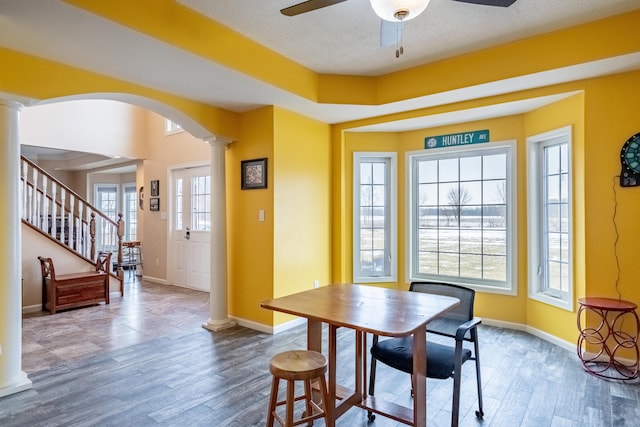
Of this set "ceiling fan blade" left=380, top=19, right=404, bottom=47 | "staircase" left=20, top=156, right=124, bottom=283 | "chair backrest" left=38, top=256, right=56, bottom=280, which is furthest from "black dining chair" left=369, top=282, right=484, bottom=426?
"staircase" left=20, top=156, right=124, bottom=283

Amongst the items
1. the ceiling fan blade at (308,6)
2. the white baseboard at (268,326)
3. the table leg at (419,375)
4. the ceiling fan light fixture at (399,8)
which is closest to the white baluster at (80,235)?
the white baseboard at (268,326)

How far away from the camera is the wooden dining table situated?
178 cm

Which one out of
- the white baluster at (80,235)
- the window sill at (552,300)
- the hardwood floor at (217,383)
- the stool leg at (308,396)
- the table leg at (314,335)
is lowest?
the hardwood floor at (217,383)

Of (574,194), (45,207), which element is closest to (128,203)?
(45,207)

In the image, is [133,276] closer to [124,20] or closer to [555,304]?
[124,20]

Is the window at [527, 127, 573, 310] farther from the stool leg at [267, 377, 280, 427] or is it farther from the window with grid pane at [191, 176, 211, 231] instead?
the window with grid pane at [191, 176, 211, 231]

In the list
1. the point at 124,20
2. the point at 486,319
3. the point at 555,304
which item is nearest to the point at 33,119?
the point at 124,20

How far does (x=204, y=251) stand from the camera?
6062mm

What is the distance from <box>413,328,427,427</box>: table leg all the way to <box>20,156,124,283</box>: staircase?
205 inches

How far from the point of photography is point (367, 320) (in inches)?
70.6

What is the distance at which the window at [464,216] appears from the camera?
13.6ft

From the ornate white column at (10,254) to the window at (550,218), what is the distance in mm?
4637

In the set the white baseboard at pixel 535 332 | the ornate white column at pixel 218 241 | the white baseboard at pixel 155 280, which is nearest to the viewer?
the white baseboard at pixel 535 332

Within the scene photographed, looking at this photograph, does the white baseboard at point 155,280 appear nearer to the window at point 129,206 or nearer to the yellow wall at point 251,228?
the window at point 129,206
